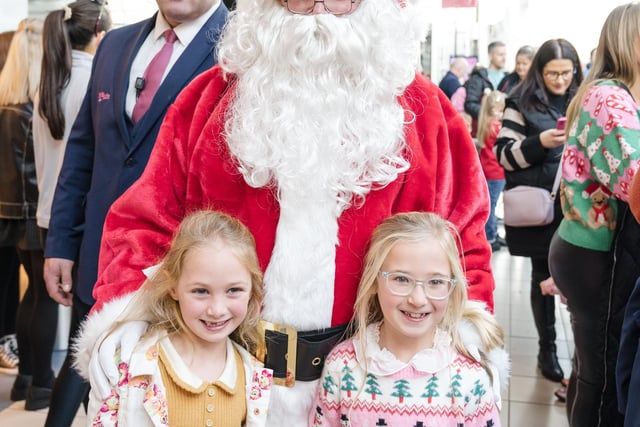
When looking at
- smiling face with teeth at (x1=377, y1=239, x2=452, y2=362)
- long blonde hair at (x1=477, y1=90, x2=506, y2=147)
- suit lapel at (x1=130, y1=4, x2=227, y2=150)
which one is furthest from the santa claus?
long blonde hair at (x1=477, y1=90, x2=506, y2=147)

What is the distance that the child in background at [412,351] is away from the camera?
5.07ft

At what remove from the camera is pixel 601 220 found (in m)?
2.31

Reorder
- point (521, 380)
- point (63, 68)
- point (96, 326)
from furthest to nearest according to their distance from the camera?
point (521, 380)
point (63, 68)
point (96, 326)

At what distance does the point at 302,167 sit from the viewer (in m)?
1.61

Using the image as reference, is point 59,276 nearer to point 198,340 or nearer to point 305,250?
point 198,340

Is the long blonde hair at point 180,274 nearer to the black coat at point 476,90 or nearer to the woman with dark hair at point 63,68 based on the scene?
the woman with dark hair at point 63,68

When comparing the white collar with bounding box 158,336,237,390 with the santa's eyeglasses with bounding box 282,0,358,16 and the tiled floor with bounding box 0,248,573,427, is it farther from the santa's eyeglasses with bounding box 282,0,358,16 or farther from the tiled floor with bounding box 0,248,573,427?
the tiled floor with bounding box 0,248,573,427

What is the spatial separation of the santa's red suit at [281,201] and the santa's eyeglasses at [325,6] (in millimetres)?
237

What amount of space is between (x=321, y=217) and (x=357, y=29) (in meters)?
0.45

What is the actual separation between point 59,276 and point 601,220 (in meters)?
1.77

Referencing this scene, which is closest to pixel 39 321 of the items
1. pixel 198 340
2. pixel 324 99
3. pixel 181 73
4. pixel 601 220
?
pixel 181 73

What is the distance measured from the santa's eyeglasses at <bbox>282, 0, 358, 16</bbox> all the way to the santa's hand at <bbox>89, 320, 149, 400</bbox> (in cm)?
81

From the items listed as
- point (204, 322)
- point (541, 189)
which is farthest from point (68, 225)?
point (541, 189)

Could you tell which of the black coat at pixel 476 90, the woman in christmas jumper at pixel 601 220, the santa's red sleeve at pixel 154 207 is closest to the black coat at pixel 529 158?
the woman in christmas jumper at pixel 601 220
